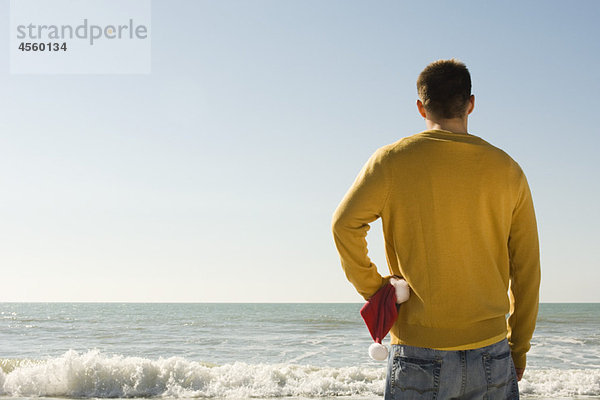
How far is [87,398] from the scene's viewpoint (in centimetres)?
779

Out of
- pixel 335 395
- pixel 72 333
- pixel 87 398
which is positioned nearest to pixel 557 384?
pixel 335 395

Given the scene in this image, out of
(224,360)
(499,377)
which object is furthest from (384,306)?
(224,360)

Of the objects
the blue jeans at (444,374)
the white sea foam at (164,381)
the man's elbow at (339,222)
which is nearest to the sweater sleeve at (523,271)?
the blue jeans at (444,374)

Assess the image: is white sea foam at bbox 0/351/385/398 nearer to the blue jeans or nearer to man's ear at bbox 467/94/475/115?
the blue jeans

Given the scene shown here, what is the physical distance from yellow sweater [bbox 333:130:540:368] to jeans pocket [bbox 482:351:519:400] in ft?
0.18

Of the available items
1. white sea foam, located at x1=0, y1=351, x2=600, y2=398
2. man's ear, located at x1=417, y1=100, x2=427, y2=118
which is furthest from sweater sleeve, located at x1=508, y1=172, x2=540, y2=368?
white sea foam, located at x1=0, y1=351, x2=600, y2=398

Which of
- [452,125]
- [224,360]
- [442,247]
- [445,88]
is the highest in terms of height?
[445,88]

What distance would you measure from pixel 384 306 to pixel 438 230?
0.27 metres

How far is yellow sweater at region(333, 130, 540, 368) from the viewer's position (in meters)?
1.46

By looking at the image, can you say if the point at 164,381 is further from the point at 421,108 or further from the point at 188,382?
the point at 421,108

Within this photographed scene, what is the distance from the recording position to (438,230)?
4.81ft

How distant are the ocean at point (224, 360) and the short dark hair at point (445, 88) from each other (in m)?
7.03

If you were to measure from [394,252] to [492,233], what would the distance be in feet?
0.96

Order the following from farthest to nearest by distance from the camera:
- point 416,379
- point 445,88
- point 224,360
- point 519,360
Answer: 1. point 224,360
2. point 519,360
3. point 445,88
4. point 416,379
